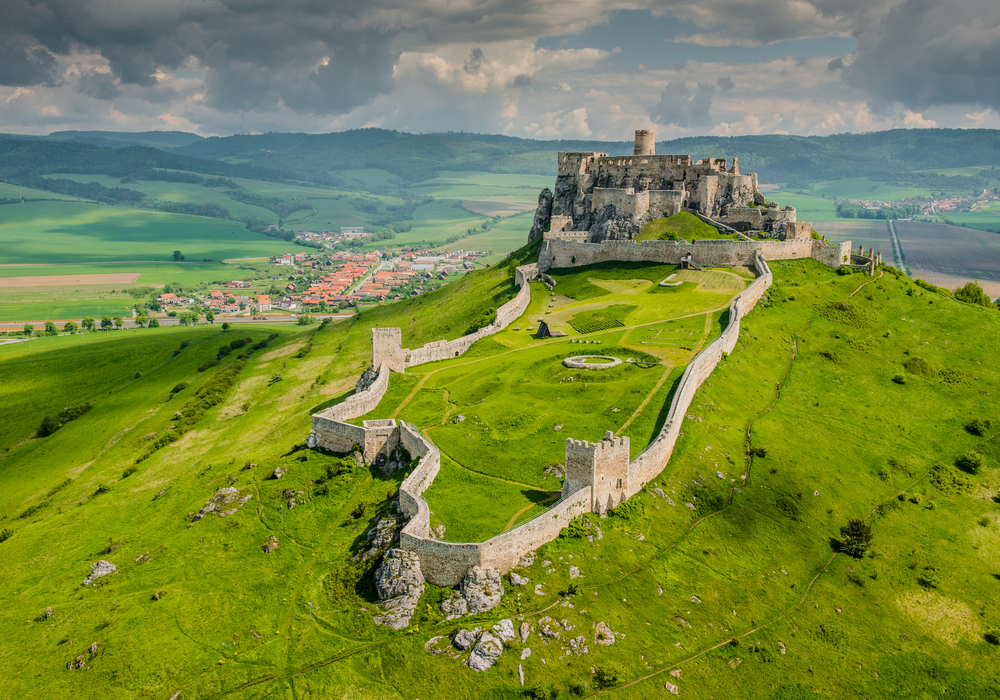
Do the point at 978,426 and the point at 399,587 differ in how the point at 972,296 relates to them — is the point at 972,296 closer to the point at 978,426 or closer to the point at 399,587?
the point at 978,426

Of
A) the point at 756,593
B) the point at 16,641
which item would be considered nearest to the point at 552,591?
the point at 756,593

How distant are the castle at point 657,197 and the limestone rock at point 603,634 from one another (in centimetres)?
7384

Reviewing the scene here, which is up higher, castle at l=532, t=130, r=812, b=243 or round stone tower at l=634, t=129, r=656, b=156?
round stone tower at l=634, t=129, r=656, b=156

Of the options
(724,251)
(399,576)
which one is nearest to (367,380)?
(399,576)

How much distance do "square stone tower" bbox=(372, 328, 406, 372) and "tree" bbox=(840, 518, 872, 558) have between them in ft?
145

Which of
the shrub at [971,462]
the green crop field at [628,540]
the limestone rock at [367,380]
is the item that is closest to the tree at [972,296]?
the green crop field at [628,540]

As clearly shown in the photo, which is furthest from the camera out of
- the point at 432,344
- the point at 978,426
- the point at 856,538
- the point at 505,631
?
the point at 432,344

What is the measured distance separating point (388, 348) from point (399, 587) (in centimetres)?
3664

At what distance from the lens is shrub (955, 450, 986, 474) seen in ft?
198

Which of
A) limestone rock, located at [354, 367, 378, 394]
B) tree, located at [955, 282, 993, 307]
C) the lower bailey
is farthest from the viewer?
tree, located at [955, 282, 993, 307]

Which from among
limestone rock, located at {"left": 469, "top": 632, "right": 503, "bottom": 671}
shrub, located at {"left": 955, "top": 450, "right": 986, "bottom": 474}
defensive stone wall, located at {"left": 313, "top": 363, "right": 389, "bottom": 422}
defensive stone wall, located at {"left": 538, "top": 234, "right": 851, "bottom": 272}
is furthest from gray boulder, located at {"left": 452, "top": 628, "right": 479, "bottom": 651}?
defensive stone wall, located at {"left": 538, "top": 234, "right": 851, "bottom": 272}

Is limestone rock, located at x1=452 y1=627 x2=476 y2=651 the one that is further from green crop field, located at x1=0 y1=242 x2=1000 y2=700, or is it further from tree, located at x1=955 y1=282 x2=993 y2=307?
tree, located at x1=955 y1=282 x2=993 y2=307

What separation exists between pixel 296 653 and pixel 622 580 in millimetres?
19370

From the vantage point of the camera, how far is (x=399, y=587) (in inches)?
1673
